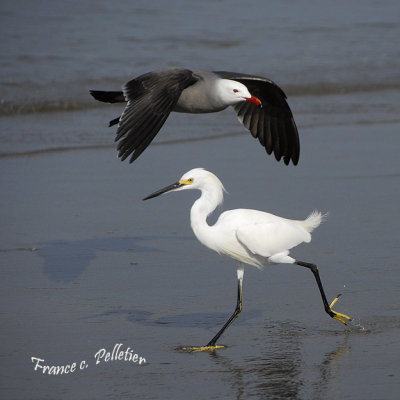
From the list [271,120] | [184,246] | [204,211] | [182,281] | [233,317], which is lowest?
[184,246]

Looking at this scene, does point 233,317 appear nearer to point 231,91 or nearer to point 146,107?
point 146,107

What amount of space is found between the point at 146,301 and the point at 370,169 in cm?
385

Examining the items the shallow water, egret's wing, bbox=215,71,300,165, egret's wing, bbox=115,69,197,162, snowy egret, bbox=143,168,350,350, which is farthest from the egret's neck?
egret's wing, bbox=215,71,300,165

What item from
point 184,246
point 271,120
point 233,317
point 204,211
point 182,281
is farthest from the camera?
point 271,120

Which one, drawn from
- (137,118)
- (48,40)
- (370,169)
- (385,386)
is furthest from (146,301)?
(48,40)

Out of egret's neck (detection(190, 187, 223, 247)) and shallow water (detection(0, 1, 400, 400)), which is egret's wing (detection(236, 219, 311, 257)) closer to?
egret's neck (detection(190, 187, 223, 247))

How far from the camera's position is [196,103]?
7.68 m

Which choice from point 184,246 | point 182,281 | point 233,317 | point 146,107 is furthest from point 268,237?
point 184,246

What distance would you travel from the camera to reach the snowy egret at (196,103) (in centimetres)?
646

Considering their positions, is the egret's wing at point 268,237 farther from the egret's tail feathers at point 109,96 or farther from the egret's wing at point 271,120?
the egret's tail feathers at point 109,96

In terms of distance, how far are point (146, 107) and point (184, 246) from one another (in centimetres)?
125

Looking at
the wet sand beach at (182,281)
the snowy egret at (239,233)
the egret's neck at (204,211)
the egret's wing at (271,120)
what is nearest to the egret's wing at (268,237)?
the snowy egret at (239,233)

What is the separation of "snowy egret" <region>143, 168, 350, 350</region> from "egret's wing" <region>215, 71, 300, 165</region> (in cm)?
215

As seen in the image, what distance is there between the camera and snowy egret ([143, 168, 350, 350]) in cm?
569
